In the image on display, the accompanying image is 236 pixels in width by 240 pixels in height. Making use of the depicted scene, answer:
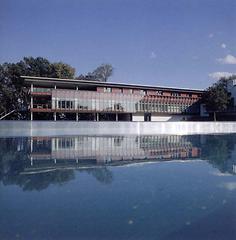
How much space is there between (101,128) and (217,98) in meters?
16.3

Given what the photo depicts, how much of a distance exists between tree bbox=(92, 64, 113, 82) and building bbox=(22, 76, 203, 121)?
10784 mm

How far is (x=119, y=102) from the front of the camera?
30.7 m

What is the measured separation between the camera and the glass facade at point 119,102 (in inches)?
1104

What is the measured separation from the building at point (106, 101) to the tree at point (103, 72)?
35.4 ft

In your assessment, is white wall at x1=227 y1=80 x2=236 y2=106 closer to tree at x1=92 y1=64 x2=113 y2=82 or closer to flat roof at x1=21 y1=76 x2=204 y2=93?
flat roof at x1=21 y1=76 x2=204 y2=93

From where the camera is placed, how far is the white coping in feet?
66.2

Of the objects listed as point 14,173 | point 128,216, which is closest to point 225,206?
point 128,216

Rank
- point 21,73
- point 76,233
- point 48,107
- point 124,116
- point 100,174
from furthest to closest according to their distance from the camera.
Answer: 1. point 124,116
2. point 21,73
3. point 48,107
4. point 100,174
5. point 76,233

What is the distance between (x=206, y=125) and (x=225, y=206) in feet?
70.3

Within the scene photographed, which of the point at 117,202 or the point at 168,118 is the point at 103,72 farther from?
the point at 117,202

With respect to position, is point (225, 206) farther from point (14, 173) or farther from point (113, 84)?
point (113, 84)

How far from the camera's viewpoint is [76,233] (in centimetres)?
263

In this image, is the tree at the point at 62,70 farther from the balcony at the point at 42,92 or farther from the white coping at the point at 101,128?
the white coping at the point at 101,128

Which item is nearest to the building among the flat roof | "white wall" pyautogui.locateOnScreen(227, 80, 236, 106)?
the flat roof
